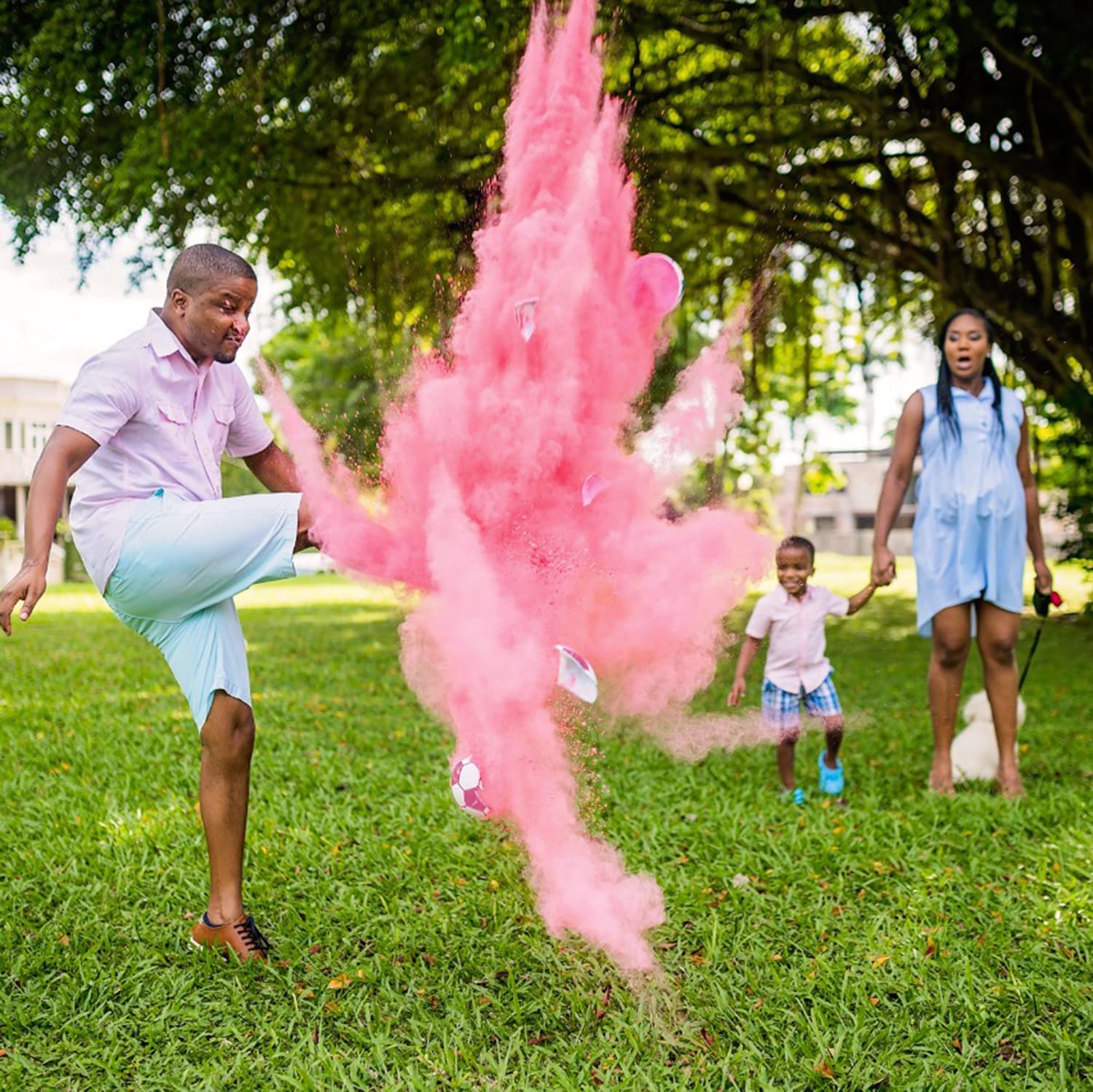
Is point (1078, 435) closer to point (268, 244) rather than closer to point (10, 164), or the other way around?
point (268, 244)

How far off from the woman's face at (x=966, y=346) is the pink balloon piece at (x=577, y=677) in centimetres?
294

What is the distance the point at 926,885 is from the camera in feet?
12.0

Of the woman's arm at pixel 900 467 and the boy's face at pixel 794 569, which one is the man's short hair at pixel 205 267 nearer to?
the boy's face at pixel 794 569

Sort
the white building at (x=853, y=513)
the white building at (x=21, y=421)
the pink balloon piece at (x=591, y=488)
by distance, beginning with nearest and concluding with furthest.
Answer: the pink balloon piece at (x=591, y=488), the white building at (x=21, y=421), the white building at (x=853, y=513)

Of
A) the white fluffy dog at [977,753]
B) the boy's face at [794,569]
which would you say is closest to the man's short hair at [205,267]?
the boy's face at [794,569]

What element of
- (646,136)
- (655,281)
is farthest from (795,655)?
(646,136)

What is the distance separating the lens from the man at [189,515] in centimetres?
285

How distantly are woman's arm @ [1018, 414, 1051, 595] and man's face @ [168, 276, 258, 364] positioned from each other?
3302mm

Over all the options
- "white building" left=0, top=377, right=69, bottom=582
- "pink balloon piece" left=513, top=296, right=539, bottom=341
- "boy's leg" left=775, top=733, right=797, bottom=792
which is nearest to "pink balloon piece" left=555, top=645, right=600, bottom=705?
"pink balloon piece" left=513, top=296, right=539, bottom=341

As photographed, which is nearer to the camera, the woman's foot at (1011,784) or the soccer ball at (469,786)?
the soccer ball at (469,786)

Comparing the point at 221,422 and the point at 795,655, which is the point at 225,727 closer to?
the point at 221,422

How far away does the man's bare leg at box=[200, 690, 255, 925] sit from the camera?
308 cm

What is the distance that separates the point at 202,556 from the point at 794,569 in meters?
2.75

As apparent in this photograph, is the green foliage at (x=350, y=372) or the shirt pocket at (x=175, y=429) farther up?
the green foliage at (x=350, y=372)
